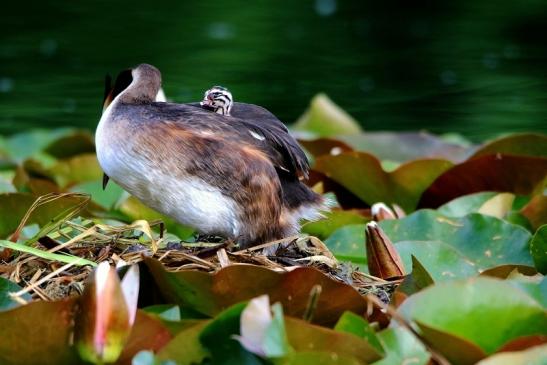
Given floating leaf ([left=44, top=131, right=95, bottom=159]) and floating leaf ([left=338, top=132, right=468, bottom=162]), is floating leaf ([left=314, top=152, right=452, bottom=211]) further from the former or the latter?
floating leaf ([left=44, top=131, right=95, bottom=159])

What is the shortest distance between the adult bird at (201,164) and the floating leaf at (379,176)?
3.72 feet

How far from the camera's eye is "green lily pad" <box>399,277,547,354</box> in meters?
2.30

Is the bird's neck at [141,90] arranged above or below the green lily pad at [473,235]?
above

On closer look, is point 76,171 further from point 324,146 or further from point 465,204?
point 465,204

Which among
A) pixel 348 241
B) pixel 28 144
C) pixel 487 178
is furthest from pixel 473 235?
pixel 28 144

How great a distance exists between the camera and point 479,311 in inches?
91.5

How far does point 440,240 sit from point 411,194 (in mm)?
712

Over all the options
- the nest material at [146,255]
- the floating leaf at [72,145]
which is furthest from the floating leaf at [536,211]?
the floating leaf at [72,145]

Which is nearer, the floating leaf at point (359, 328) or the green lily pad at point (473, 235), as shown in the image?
the floating leaf at point (359, 328)

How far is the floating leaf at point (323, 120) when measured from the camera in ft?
18.7

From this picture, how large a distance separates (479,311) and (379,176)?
1879 millimetres

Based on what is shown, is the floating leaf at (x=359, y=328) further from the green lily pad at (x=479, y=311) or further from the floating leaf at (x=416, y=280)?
the floating leaf at (x=416, y=280)

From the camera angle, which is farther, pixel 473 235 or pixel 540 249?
pixel 473 235

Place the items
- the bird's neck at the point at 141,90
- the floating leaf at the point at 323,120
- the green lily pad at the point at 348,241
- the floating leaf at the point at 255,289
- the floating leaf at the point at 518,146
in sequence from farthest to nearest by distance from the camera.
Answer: the floating leaf at the point at 323,120 < the floating leaf at the point at 518,146 < the green lily pad at the point at 348,241 < the bird's neck at the point at 141,90 < the floating leaf at the point at 255,289
